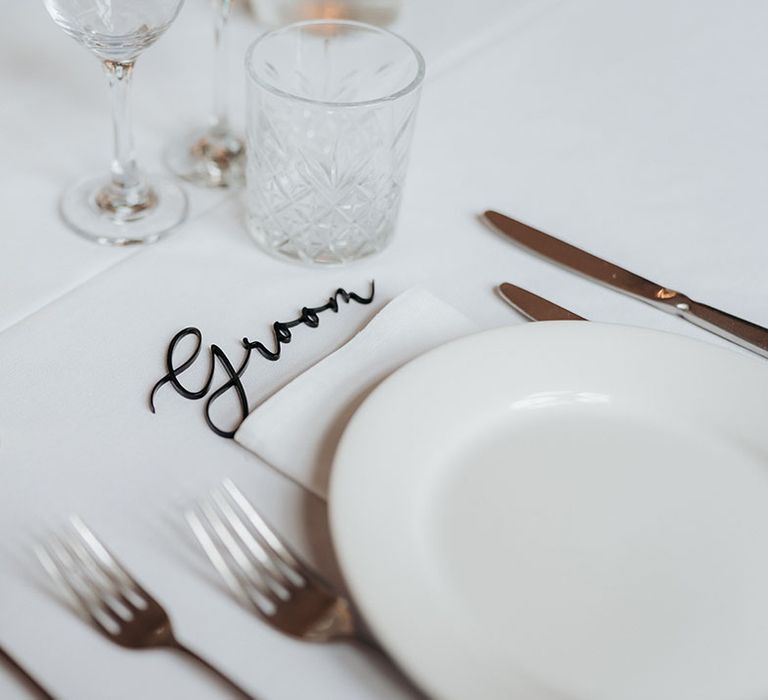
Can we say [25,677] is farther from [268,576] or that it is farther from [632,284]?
[632,284]

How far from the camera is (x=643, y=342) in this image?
624 mm

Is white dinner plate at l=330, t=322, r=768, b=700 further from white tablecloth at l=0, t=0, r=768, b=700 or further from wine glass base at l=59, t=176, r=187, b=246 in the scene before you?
wine glass base at l=59, t=176, r=187, b=246

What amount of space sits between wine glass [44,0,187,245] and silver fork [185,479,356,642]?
27 centimetres

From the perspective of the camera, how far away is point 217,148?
825mm

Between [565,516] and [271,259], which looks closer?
[565,516]

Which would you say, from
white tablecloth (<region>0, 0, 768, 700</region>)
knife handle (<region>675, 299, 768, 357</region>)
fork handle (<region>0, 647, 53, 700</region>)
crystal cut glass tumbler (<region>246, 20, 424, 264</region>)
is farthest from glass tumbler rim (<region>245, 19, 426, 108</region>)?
fork handle (<region>0, 647, 53, 700</region>)

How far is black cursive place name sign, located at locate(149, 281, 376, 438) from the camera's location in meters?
0.61

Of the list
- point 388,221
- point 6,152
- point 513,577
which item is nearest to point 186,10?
point 6,152

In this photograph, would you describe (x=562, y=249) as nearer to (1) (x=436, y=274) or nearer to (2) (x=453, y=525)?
(1) (x=436, y=274)

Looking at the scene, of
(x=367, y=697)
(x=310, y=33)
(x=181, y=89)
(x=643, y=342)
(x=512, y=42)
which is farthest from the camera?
(x=512, y=42)

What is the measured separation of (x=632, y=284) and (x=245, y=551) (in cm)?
35

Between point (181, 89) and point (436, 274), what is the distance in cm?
31

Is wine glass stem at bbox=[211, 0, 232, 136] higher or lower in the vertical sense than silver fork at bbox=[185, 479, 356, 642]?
higher

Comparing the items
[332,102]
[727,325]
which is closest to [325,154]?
[332,102]
